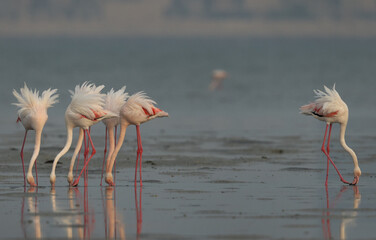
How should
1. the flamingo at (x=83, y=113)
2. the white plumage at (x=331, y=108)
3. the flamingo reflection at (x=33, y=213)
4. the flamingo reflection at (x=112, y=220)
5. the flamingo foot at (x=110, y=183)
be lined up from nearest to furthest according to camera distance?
the flamingo reflection at (x=112, y=220)
the flamingo reflection at (x=33, y=213)
the flamingo foot at (x=110, y=183)
the flamingo at (x=83, y=113)
the white plumage at (x=331, y=108)

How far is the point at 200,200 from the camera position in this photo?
1006 centimetres

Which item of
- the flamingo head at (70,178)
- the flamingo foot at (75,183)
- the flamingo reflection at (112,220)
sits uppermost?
the flamingo head at (70,178)

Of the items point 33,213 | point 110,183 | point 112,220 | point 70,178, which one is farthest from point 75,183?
point 112,220

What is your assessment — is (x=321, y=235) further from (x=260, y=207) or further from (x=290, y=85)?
(x=290, y=85)

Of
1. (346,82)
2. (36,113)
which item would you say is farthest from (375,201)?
(346,82)

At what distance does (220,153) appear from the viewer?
15.6m

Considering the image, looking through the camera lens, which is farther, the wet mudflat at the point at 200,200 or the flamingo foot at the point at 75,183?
the flamingo foot at the point at 75,183

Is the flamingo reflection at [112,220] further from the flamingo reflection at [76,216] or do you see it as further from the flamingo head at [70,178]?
the flamingo head at [70,178]

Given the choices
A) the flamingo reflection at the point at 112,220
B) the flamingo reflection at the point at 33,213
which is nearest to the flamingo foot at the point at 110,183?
the flamingo reflection at the point at 112,220

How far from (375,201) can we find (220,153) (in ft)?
19.0

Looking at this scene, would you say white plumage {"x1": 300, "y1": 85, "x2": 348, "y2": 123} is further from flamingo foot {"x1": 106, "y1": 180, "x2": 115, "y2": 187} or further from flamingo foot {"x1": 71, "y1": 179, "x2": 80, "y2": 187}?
flamingo foot {"x1": 71, "y1": 179, "x2": 80, "y2": 187}

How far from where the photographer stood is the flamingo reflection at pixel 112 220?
8.05 m

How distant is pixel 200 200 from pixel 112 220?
1.59 m

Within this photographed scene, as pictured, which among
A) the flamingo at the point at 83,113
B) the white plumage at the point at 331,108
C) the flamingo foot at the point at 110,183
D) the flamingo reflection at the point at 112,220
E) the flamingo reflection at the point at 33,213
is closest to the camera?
the flamingo reflection at the point at 112,220
